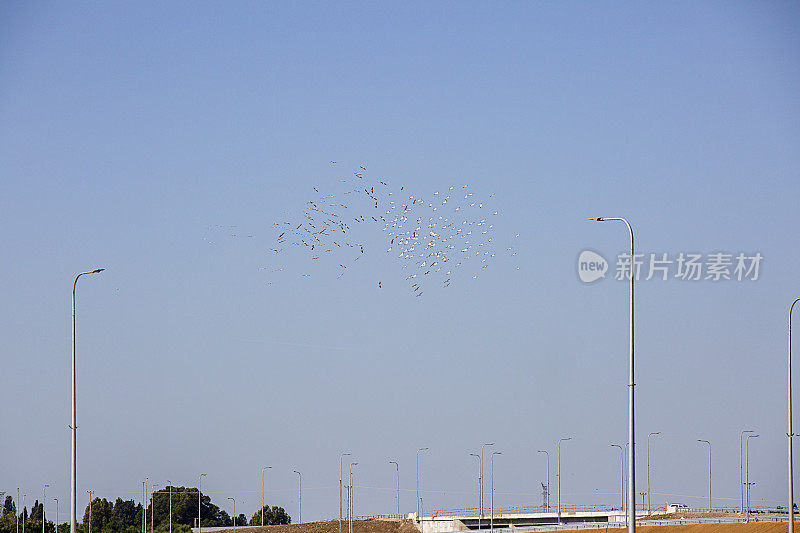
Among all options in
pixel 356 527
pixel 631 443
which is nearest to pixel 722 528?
pixel 631 443

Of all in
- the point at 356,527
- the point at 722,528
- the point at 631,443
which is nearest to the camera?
the point at 631,443

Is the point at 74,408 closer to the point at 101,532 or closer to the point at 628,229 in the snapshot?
the point at 628,229

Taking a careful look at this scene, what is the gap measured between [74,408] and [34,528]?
135m

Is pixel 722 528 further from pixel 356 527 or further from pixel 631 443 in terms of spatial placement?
pixel 356 527

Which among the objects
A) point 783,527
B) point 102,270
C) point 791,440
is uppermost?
point 102,270

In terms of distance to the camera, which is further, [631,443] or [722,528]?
[722,528]

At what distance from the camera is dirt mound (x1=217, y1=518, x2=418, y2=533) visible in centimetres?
15612

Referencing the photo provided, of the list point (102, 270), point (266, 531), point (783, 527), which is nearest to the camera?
point (102, 270)

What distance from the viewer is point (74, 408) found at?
44281mm

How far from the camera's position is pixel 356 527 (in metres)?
164

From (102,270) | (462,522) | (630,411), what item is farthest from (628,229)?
(462,522)

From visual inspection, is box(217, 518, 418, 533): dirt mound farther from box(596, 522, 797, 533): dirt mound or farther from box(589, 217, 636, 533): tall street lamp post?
box(589, 217, 636, 533): tall street lamp post

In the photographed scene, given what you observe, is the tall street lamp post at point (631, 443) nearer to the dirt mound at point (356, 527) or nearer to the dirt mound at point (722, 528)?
the dirt mound at point (722, 528)

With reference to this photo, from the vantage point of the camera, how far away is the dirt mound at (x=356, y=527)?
512 ft
